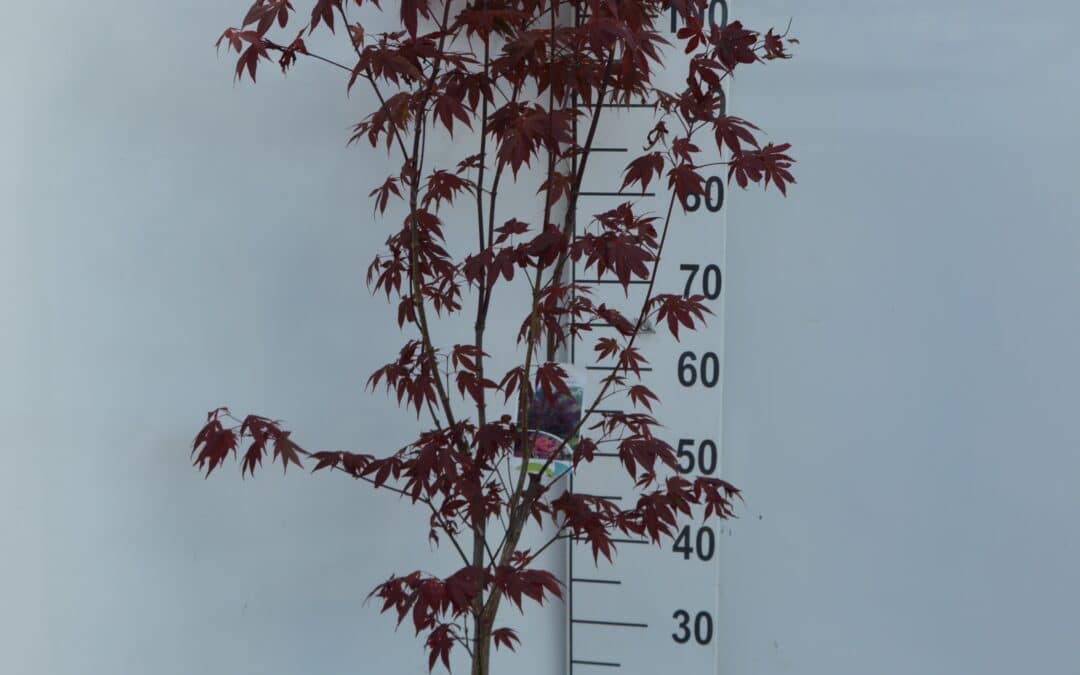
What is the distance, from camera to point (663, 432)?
269cm

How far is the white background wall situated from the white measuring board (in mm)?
108

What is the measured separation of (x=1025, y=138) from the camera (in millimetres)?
2588

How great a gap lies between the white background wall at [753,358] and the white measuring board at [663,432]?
0.11 meters

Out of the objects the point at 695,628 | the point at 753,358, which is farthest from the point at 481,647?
the point at 753,358

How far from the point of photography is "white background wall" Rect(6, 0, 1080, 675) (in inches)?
93.7

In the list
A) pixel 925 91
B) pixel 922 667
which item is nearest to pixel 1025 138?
pixel 925 91

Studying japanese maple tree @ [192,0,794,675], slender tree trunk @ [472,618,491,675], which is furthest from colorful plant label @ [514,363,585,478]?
slender tree trunk @ [472,618,491,675]

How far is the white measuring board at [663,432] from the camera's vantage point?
2.62 meters

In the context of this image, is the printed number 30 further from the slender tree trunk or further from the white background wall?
the slender tree trunk

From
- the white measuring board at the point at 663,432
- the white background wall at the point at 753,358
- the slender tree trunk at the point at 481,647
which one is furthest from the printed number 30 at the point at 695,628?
the slender tree trunk at the point at 481,647

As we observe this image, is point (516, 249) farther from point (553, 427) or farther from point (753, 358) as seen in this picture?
point (753, 358)

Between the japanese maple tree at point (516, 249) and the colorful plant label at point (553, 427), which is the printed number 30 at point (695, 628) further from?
the colorful plant label at point (553, 427)

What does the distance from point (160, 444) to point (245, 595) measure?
47cm

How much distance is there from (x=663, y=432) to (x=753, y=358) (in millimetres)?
322
